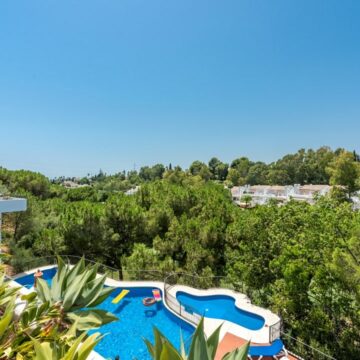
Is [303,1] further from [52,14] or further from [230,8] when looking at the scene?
[52,14]

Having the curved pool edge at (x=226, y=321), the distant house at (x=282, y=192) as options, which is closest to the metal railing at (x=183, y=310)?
the curved pool edge at (x=226, y=321)

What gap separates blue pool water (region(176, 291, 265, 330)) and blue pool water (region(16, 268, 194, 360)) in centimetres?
92

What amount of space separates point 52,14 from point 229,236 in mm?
15269

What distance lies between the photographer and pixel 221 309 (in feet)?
35.8

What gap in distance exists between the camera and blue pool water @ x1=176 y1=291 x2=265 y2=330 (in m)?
9.80

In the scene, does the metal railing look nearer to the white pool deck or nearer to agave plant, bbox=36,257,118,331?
the white pool deck

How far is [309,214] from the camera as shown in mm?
12086

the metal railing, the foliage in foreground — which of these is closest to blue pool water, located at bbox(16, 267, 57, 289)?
the foliage in foreground

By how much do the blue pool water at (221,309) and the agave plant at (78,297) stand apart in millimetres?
7642

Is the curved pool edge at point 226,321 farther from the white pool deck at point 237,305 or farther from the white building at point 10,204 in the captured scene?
the white building at point 10,204

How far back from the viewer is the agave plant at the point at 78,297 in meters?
2.50

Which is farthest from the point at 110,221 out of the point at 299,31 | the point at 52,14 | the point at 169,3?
the point at 299,31

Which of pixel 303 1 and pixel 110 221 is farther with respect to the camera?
pixel 110 221

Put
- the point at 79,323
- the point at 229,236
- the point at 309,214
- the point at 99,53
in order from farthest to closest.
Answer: the point at 229,236
the point at 99,53
the point at 309,214
the point at 79,323
